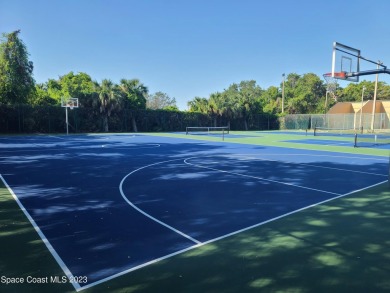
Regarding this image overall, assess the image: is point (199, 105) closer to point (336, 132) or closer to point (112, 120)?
point (112, 120)

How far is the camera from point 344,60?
17344 mm

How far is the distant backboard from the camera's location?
17031mm

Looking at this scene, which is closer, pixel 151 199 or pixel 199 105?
pixel 151 199

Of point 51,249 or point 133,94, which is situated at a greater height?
point 133,94

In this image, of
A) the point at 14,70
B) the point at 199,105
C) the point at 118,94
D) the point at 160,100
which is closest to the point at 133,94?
the point at 118,94

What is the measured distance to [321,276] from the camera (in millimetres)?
3672

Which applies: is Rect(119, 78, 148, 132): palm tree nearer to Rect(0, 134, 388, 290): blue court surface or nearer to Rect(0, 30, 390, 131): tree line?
Rect(0, 30, 390, 131): tree line

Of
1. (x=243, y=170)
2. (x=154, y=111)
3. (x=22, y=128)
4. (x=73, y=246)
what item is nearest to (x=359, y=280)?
(x=73, y=246)

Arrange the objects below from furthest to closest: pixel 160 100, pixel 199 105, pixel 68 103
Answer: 1. pixel 160 100
2. pixel 199 105
3. pixel 68 103

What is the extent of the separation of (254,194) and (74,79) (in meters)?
52.2

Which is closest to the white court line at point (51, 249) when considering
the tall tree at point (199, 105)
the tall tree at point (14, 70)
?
the tall tree at point (14, 70)

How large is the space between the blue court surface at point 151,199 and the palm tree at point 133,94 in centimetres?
2980

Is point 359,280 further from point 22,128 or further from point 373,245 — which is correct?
point 22,128

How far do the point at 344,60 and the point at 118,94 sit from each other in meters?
29.6
